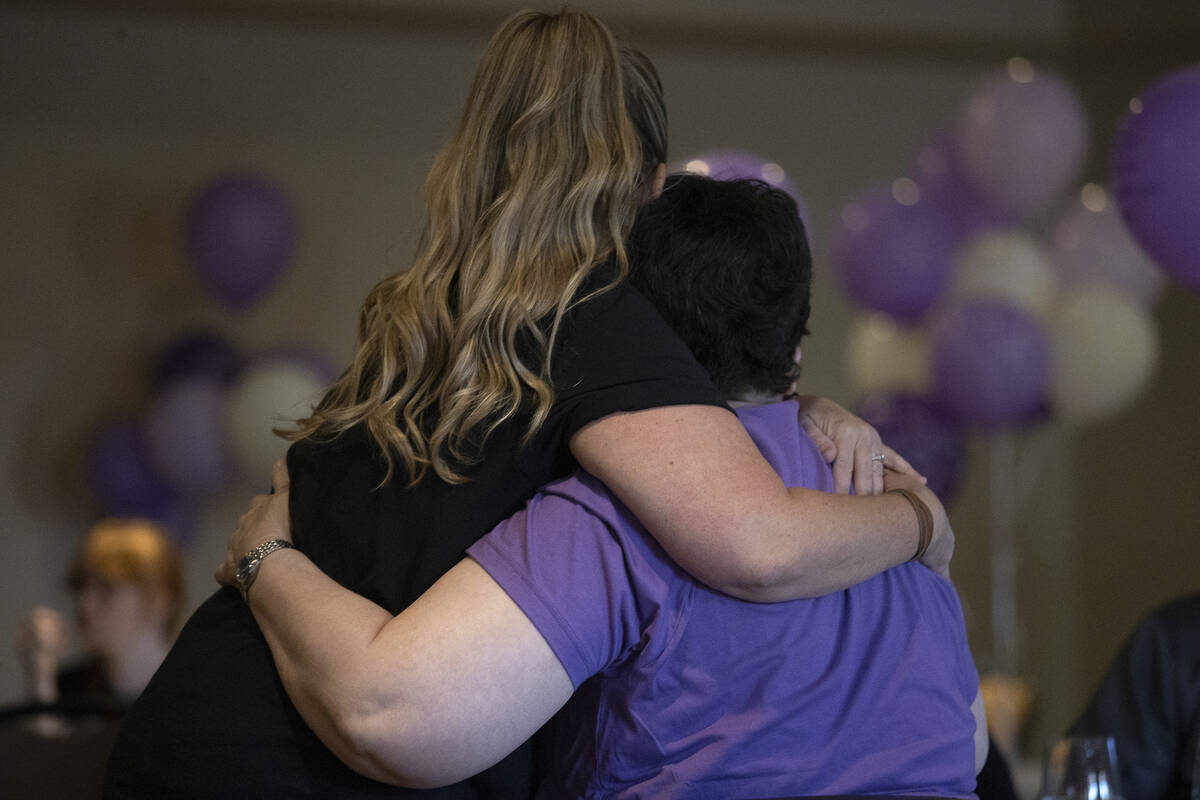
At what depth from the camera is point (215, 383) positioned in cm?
470

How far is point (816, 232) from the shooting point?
5910mm

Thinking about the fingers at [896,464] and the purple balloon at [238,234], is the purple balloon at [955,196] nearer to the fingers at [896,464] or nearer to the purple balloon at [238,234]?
the purple balloon at [238,234]

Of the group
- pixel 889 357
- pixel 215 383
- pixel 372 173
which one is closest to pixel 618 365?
pixel 889 357

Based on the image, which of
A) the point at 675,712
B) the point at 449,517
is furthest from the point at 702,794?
the point at 449,517

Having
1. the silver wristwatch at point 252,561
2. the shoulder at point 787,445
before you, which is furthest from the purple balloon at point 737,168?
the silver wristwatch at point 252,561

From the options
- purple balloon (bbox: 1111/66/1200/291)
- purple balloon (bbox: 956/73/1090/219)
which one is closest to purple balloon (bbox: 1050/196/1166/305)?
purple balloon (bbox: 956/73/1090/219)

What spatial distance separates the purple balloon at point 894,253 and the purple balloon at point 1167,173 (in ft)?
5.33

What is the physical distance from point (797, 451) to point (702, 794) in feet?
1.19

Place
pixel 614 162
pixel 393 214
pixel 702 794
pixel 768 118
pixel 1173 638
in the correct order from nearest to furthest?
pixel 702 794 < pixel 614 162 < pixel 1173 638 < pixel 393 214 < pixel 768 118

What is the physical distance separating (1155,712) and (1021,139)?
215 cm

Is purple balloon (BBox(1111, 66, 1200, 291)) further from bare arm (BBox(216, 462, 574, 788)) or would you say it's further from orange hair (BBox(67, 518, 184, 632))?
orange hair (BBox(67, 518, 184, 632))

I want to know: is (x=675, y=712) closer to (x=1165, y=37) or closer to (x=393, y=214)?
(x=393, y=214)

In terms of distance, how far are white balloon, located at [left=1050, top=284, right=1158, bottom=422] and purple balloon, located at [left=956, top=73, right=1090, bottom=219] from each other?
0.37 metres

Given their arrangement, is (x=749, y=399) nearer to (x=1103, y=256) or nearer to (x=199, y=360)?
(x=1103, y=256)
